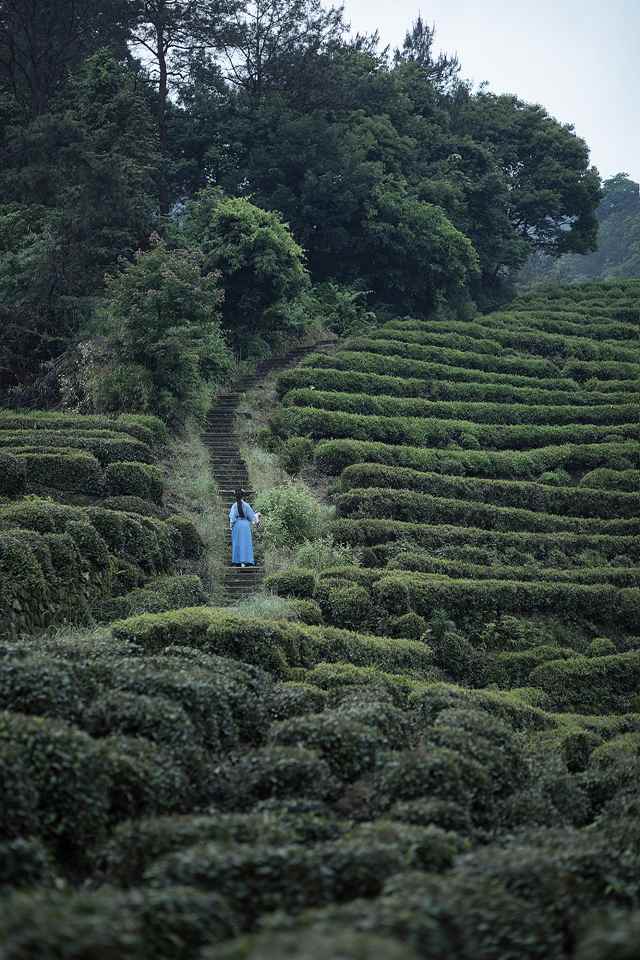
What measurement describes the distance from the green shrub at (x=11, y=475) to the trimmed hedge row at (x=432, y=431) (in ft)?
25.7

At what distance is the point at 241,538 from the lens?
1820 centimetres

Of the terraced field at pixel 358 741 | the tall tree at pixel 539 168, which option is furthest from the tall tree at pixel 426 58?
the terraced field at pixel 358 741

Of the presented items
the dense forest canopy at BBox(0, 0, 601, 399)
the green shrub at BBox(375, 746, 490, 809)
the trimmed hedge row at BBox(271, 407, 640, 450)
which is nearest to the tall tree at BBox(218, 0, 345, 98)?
the dense forest canopy at BBox(0, 0, 601, 399)

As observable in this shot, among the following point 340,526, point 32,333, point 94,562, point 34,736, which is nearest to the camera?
point 34,736

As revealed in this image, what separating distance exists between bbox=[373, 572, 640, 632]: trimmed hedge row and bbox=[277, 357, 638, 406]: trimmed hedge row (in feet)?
31.0

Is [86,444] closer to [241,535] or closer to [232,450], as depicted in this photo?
[241,535]

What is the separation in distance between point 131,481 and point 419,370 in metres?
11.8

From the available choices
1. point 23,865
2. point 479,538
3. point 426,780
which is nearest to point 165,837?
point 23,865

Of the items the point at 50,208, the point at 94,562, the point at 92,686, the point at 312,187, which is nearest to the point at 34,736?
the point at 92,686

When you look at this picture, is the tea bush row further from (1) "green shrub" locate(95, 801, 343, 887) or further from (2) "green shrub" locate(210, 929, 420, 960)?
(2) "green shrub" locate(210, 929, 420, 960)

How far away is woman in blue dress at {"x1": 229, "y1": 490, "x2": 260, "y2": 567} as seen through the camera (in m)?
18.2

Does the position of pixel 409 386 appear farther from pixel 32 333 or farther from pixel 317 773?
pixel 317 773

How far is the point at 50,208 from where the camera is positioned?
29672mm

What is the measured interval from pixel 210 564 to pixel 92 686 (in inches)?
370
